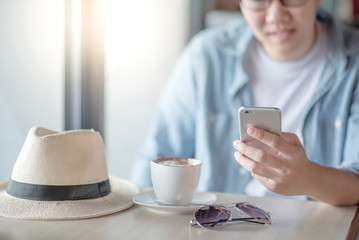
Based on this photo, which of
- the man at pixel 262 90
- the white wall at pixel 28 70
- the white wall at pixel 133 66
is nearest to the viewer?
the white wall at pixel 28 70

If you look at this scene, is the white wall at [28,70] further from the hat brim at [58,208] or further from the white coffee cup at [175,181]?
the white coffee cup at [175,181]

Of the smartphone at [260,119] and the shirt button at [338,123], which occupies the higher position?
the smartphone at [260,119]

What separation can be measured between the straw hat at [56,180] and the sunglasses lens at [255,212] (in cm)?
23

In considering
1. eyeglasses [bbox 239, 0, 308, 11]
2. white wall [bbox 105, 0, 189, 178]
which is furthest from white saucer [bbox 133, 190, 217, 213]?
white wall [bbox 105, 0, 189, 178]

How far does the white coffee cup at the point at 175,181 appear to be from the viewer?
0.93 m

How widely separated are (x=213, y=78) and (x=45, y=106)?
0.56 metres

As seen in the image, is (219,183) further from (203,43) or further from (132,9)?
(132,9)

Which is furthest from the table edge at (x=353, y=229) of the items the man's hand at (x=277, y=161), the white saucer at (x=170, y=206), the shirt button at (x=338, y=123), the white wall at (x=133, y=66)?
the white wall at (x=133, y=66)

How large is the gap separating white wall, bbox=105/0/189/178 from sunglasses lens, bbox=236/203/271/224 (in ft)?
3.89

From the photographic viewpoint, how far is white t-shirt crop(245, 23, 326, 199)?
A: 1570 millimetres

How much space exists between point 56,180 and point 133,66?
138cm

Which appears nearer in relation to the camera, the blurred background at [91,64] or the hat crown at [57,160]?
the hat crown at [57,160]

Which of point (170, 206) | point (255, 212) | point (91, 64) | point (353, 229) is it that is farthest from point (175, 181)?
point (91, 64)

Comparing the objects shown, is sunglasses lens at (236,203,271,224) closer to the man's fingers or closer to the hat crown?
the man's fingers
